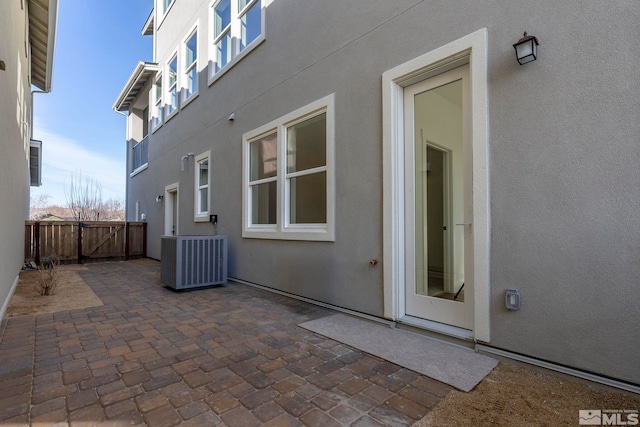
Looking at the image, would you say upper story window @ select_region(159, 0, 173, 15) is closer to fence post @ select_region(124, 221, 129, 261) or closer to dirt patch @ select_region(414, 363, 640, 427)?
fence post @ select_region(124, 221, 129, 261)

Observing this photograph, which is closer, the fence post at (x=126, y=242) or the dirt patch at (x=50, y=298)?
the dirt patch at (x=50, y=298)

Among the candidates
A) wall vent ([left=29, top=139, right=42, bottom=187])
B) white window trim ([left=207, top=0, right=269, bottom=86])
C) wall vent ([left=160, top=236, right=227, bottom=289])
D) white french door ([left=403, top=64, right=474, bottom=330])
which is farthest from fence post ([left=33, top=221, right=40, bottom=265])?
white french door ([left=403, top=64, right=474, bottom=330])

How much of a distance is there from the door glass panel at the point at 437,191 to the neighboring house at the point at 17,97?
410cm

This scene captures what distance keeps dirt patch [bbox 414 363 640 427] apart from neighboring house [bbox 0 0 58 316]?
4.65 meters

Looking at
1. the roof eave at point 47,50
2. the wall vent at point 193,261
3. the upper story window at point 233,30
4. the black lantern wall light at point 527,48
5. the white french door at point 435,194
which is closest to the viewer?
the black lantern wall light at point 527,48

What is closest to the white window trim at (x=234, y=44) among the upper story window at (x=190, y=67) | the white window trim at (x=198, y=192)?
the upper story window at (x=190, y=67)

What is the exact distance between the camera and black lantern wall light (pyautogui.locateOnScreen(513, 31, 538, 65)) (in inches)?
89.7

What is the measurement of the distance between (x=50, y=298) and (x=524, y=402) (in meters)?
5.93

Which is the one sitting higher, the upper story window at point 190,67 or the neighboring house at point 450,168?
the upper story window at point 190,67

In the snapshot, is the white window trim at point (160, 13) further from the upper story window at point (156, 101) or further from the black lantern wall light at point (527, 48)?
the black lantern wall light at point (527, 48)

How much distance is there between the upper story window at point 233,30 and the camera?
5.62 m

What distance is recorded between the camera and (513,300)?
7.81 feet

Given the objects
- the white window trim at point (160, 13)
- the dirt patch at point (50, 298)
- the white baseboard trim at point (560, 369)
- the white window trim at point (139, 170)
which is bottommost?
the dirt patch at point (50, 298)

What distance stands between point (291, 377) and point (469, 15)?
3252 mm
